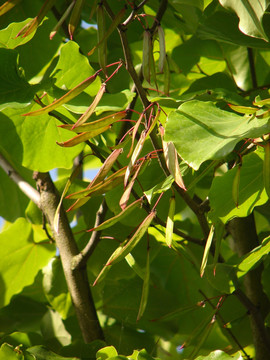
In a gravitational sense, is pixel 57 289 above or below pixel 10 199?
below

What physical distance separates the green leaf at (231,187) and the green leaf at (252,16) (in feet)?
0.58

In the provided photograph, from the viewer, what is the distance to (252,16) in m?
0.49

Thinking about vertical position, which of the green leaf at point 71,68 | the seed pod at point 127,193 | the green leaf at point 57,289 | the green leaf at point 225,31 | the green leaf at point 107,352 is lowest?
the green leaf at point 57,289

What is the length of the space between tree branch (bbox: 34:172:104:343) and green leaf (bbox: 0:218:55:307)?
0.38 feet

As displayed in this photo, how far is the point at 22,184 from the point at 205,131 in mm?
534

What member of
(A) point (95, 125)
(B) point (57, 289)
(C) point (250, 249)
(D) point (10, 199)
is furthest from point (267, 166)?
(D) point (10, 199)

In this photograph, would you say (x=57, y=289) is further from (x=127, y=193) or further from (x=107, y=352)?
(x=127, y=193)

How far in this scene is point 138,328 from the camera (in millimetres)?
968

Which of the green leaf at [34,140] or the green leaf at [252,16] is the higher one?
the green leaf at [252,16]

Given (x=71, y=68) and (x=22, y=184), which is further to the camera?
(x=22, y=184)

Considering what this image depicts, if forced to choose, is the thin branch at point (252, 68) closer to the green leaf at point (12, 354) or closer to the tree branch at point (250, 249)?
the tree branch at point (250, 249)

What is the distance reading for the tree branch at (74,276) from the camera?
83 cm

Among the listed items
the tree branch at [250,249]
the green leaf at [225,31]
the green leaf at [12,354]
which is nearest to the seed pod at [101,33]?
the green leaf at [225,31]

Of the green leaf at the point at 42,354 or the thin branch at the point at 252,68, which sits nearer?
the green leaf at the point at 42,354
